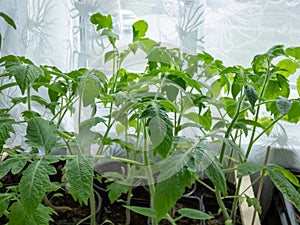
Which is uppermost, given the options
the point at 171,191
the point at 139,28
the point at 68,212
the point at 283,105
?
the point at 139,28

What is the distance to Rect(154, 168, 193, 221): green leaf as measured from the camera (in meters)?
0.53

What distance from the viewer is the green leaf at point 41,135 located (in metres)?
0.60

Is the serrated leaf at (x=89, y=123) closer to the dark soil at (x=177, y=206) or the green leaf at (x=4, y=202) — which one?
the green leaf at (x=4, y=202)

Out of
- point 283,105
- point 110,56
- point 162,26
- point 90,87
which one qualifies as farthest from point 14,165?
point 162,26

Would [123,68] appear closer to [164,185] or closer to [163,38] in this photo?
[163,38]

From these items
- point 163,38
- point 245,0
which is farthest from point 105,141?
point 245,0

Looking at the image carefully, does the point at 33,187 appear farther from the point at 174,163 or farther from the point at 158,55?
the point at 158,55

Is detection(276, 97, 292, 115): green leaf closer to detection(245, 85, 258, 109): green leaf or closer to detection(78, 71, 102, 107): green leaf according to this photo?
detection(245, 85, 258, 109): green leaf

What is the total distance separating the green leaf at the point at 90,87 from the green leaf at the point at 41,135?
0.09m

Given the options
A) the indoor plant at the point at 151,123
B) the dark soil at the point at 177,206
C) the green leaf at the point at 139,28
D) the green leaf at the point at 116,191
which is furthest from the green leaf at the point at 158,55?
the dark soil at the point at 177,206

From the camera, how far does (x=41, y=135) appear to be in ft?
1.99

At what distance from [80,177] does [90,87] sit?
0.61 feet

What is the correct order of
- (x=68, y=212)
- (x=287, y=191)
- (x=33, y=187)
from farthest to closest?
(x=68, y=212) < (x=287, y=191) < (x=33, y=187)

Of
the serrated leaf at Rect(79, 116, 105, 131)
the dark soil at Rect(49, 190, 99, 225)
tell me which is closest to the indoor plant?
the serrated leaf at Rect(79, 116, 105, 131)
